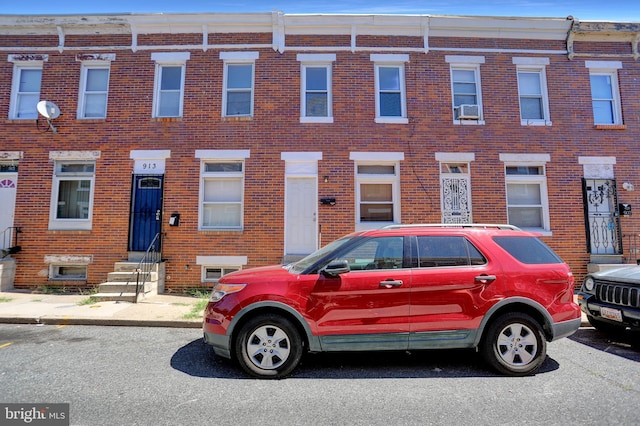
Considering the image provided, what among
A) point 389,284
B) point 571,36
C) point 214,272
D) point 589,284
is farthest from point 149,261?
point 571,36

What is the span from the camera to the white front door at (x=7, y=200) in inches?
359

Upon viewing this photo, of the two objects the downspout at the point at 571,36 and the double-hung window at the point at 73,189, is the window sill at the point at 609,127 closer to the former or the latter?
the downspout at the point at 571,36

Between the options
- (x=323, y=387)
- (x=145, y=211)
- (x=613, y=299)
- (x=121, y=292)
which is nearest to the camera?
(x=323, y=387)

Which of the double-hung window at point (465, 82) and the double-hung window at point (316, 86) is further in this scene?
the double-hung window at point (465, 82)

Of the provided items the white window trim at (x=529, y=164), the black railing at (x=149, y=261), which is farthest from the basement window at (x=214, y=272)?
the white window trim at (x=529, y=164)

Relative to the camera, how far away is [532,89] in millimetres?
9844

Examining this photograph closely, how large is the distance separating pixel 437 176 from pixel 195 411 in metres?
8.06

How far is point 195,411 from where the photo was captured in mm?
3117

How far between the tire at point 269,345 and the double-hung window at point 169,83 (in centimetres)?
761

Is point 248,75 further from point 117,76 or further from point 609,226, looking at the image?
point 609,226

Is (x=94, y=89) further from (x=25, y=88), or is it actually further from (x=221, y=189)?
(x=221, y=189)

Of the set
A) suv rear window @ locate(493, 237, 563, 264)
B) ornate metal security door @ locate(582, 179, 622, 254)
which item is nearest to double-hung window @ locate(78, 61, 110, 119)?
suv rear window @ locate(493, 237, 563, 264)

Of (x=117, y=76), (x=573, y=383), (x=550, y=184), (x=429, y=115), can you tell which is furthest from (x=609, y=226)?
(x=117, y=76)

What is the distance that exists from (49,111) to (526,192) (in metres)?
13.4
